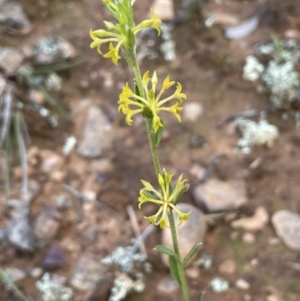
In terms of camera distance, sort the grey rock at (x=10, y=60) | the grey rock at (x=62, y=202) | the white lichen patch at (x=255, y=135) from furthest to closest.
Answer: the grey rock at (x=10, y=60), the white lichen patch at (x=255, y=135), the grey rock at (x=62, y=202)

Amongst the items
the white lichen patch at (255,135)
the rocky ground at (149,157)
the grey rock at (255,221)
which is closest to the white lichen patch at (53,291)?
the rocky ground at (149,157)

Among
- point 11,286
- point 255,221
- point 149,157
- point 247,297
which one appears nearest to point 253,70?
point 149,157

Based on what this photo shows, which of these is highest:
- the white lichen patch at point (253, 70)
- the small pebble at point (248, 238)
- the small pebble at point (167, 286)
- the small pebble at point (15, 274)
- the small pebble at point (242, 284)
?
the white lichen patch at point (253, 70)

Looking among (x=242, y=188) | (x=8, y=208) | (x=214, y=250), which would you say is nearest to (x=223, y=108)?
(x=242, y=188)

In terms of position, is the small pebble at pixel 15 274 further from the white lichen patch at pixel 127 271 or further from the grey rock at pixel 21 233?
the white lichen patch at pixel 127 271

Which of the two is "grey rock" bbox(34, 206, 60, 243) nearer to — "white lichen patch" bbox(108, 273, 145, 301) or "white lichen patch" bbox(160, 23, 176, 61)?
"white lichen patch" bbox(108, 273, 145, 301)

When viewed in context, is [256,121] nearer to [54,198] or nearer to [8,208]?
[54,198]
